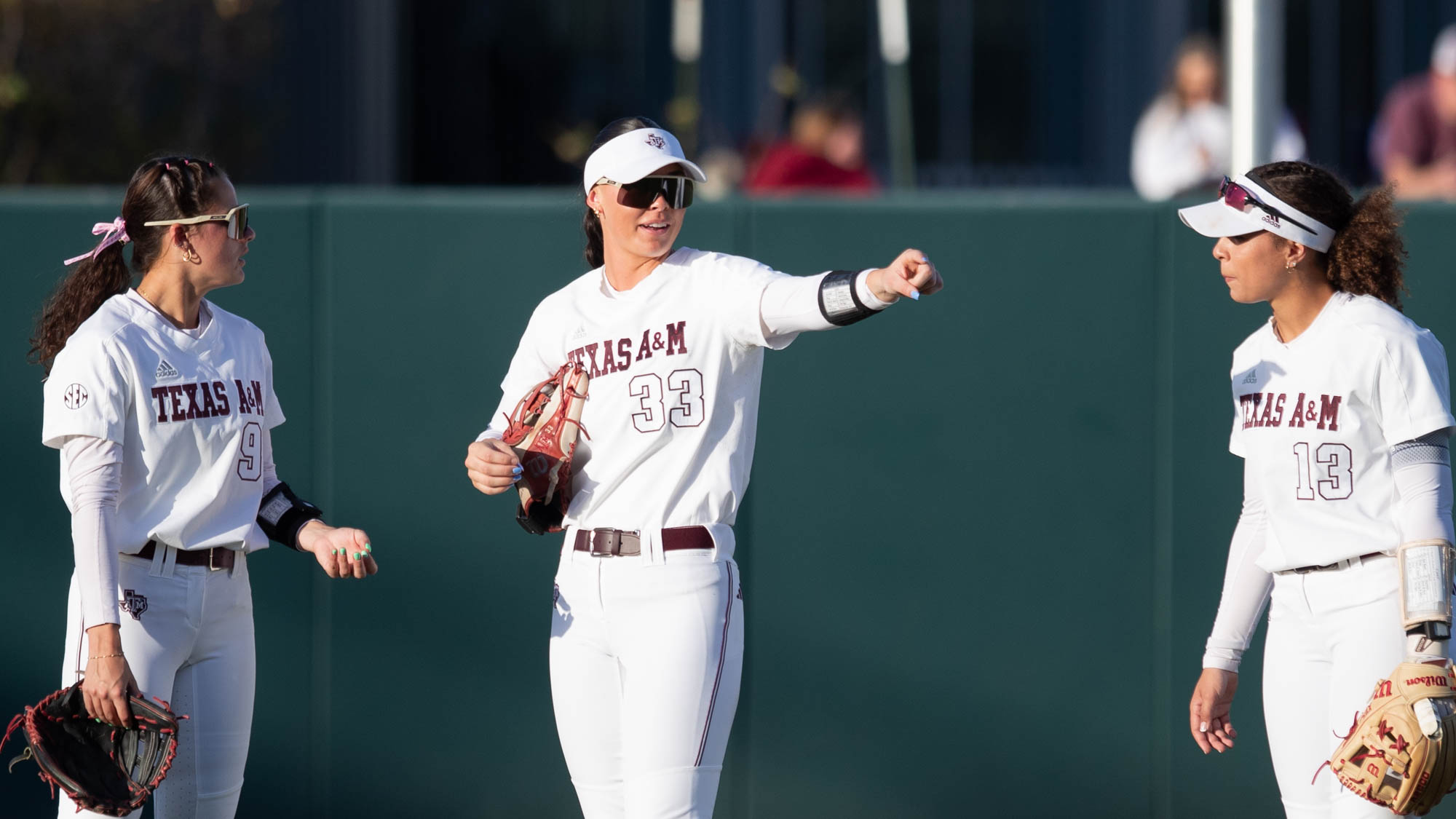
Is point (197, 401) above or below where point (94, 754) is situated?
above

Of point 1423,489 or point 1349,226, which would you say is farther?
point 1349,226

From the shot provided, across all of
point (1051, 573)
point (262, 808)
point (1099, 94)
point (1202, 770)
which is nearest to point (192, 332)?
point (262, 808)

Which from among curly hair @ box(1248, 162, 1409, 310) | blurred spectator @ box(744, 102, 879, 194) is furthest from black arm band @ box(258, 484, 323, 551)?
blurred spectator @ box(744, 102, 879, 194)

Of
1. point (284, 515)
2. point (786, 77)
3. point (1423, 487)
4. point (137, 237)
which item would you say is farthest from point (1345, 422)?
point (786, 77)

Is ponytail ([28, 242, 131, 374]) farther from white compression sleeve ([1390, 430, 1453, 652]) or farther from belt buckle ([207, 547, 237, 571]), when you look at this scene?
white compression sleeve ([1390, 430, 1453, 652])

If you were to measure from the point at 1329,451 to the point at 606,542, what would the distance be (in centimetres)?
161

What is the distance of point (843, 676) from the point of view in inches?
202

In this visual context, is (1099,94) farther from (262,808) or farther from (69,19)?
(262,808)

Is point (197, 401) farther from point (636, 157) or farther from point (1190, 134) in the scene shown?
point (1190, 134)

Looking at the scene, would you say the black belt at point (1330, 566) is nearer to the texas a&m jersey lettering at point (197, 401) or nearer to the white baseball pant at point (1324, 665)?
the white baseball pant at point (1324, 665)

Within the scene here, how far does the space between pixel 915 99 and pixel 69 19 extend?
7.00 m

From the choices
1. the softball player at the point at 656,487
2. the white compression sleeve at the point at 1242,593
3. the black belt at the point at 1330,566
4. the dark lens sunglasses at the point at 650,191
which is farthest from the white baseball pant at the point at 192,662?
the black belt at the point at 1330,566

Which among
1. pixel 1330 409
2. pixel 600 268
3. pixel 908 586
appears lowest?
pixel 908 586

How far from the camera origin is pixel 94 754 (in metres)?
3.43
